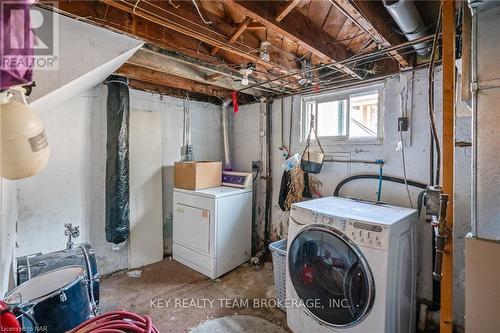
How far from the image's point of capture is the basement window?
2328 millimetres

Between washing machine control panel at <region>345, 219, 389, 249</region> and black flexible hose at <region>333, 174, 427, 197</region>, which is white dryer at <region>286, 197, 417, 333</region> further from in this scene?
black flexible hose at <region>333, 174, 427, 197</region>

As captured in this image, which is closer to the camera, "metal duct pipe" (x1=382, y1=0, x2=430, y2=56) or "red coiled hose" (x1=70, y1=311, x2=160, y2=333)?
"red coiled hose" (x1=70, y1=311, x2=160, y2=333)

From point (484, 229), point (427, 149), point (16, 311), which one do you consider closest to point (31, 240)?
point (16, 311)

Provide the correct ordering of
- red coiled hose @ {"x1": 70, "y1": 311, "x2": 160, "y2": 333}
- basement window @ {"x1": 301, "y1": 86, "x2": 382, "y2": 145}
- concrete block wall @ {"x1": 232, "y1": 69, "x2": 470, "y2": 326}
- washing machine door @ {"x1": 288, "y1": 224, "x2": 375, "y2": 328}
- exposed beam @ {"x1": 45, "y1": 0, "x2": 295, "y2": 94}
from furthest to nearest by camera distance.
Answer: basement window @ {"x1": 301, "y1": 86, "x2": 382, "y2": 145}
concrete block wall @ {"x1": 232, "y1": 69, "x2": 470, "y2": 326}
washing machine door @ {"x1": 288, "y1": 224, "x2": 375, "y2": 328}
exposed beam @ {"x1": 45, "y1": 0, "x2": 295, "y2": 94}
red coiled hose @ {"x1": 70, "y1": 311, "x2": 160, "y2": 333}

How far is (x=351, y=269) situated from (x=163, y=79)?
7.94ft

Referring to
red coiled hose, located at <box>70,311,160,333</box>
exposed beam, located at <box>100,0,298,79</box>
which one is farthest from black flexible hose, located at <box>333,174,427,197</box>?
red coiled hose, located at <box>70,311,160,333</box>

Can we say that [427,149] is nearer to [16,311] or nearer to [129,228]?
[16,311]

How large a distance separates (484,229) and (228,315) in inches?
72.3

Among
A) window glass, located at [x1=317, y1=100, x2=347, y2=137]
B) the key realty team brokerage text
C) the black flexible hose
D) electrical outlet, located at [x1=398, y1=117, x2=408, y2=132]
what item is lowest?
the key realty team brokerage text

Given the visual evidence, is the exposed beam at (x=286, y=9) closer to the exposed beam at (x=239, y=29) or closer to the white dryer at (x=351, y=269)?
the exposed beam at (x=239, y=29)

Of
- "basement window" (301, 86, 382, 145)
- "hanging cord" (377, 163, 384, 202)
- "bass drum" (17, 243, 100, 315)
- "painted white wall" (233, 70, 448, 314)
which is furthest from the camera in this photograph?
"basement window" (301, 86, 382, 145)

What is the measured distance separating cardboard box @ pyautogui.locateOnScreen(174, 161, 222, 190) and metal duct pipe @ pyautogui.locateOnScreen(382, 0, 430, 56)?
2167 millimetres

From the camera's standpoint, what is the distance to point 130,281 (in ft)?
8.35

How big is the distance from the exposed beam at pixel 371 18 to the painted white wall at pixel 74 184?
7.97ft
